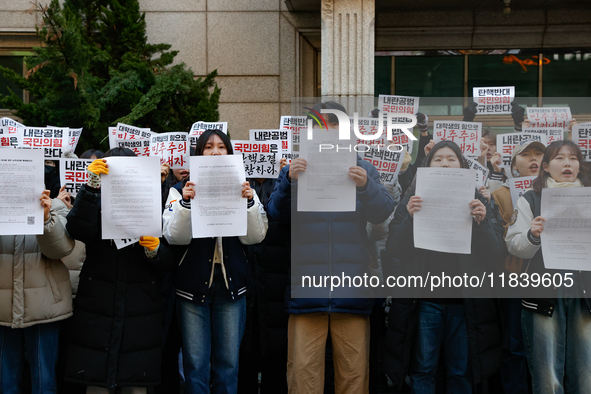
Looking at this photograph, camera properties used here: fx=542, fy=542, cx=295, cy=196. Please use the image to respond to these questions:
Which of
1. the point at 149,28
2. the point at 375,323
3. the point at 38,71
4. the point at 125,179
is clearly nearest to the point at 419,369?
the point at 375,323

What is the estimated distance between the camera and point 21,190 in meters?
3.67

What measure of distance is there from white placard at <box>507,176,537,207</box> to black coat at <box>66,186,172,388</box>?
8.37 ft

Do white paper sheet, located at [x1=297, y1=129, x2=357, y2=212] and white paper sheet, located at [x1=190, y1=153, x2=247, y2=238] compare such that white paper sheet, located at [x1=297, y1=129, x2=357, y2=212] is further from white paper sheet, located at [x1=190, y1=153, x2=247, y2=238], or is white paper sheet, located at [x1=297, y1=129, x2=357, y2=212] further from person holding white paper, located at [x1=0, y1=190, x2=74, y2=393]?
person holding white paper, located at [x1=0, y1=190, x2=74, y2=393]

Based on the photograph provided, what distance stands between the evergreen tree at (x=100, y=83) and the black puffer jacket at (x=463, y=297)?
9.63ft

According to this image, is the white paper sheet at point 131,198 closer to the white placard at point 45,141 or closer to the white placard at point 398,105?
the white placard at point 45,141

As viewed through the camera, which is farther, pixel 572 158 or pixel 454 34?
pixel 454 34

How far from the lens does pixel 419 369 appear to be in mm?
3912

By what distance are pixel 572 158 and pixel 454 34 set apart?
5.51 metres

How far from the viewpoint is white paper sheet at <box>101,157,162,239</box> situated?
3637mm

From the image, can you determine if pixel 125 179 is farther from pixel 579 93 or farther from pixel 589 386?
pixel 579 93

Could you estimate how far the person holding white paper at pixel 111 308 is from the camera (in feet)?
11.9

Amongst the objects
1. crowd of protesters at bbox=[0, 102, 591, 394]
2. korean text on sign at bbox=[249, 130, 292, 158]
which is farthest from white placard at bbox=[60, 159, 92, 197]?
korean text on sign at bbox=[249, 130, 292, 158]

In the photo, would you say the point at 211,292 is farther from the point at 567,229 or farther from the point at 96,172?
the point at 567,229

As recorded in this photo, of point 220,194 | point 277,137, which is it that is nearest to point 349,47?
point 277,137
